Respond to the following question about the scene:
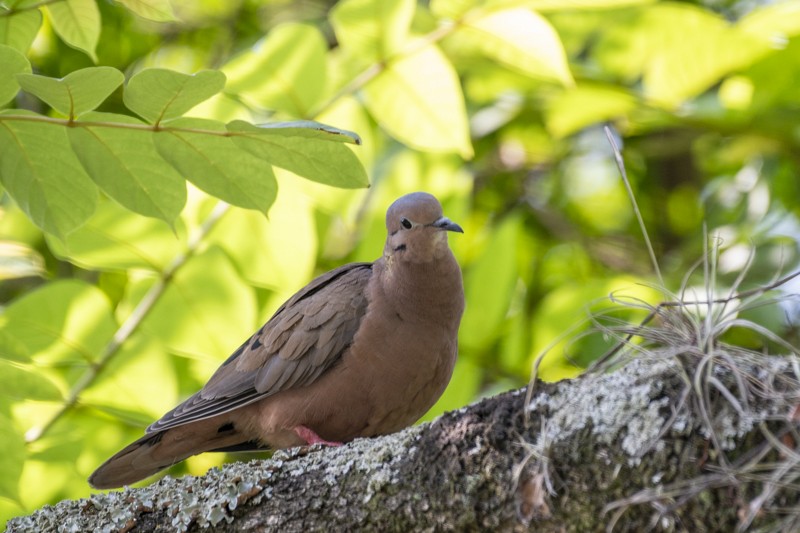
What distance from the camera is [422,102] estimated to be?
400cm

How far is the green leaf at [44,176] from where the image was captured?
255 cm

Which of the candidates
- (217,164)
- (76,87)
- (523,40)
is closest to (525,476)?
(217,164)

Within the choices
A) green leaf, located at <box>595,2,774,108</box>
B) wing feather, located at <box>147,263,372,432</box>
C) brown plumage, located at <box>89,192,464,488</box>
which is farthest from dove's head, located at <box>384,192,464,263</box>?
green leaf, located at <box>595,2,774,108</box>

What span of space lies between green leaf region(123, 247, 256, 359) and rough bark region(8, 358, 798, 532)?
4.30 feet

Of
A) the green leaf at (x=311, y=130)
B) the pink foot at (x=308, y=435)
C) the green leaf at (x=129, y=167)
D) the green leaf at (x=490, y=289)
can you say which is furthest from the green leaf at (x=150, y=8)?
the green leaf at (x=490, y=289)

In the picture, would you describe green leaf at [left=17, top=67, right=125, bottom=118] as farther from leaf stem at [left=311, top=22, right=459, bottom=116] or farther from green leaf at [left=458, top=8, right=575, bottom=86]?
green leaf at [left=458, top=8, right=575, bottom=86]

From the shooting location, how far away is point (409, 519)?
7.39 feet

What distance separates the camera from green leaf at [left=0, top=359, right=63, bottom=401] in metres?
3.05

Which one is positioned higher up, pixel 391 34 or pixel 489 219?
pixel 391 34

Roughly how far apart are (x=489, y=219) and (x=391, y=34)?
9.55ft

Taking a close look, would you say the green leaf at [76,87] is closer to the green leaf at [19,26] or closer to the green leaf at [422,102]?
the green leaf at [19,26]

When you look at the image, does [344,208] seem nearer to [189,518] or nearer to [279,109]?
[279,109]

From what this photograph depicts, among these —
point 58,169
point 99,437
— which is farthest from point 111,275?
point 58,169

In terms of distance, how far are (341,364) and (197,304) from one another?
0.70m
